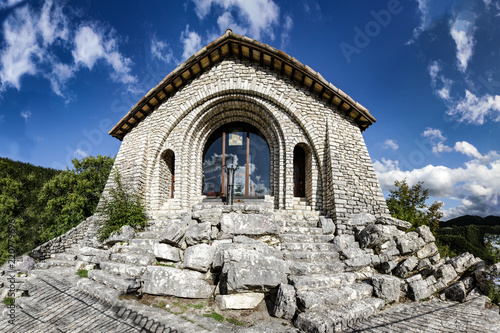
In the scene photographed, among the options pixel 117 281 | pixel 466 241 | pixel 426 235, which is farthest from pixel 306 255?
pixel 466 241

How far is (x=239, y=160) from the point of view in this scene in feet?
31.6

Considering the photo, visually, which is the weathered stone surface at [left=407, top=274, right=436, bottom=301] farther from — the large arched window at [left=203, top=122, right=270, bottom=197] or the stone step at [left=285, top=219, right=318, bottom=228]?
the large arched window at [left=203, top=122, right=270, bottom=197]

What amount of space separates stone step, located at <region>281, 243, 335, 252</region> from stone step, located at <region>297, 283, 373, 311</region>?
1.15m

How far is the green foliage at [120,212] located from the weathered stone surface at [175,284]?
3216 mm

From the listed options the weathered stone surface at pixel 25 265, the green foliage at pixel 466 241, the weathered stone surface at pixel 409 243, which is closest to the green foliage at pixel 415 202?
the green foliage at pixel 466 241

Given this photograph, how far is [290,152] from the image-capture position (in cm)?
816

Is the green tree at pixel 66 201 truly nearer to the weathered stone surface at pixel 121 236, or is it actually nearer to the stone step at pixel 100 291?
the weathered stone surface at pixel 121 236

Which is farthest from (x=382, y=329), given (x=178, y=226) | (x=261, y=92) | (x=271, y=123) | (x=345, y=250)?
(x=261, y=92)

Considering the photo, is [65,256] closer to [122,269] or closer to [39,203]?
[122,269]

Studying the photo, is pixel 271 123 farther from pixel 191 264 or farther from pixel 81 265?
pixel 81 265

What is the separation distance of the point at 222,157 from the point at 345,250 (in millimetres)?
6180

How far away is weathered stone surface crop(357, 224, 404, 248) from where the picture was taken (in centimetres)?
573

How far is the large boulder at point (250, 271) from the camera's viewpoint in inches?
156

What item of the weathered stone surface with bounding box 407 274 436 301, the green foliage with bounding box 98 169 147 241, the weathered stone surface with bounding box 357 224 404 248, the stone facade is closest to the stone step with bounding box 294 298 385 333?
the weathered stone surface with bounding box 407 274 436 301
